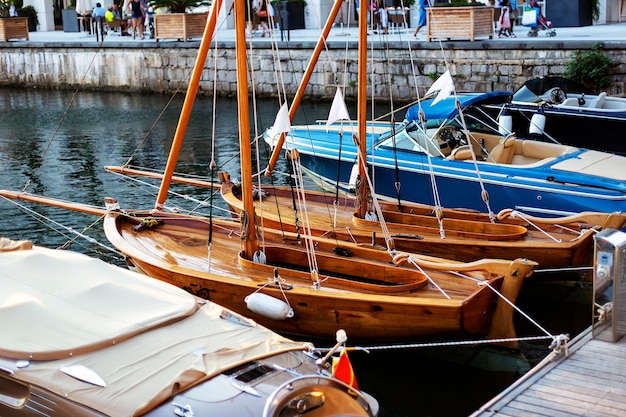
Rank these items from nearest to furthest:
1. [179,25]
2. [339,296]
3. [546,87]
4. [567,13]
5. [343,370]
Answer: [343,370]
[339,296]
[546,87]
[567,13]
[179,25]

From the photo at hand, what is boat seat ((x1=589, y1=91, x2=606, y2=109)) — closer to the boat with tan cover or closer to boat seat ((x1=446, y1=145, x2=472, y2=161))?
boat seat ((x1=446, y1=145, x2=472, y2=161))

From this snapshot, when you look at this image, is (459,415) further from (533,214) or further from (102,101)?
(102,101)

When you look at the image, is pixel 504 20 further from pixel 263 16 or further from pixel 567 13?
pixel 263 16

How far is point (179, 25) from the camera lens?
3055 centimetres

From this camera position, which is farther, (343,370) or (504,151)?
(504,151)

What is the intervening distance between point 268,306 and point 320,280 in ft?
2.36

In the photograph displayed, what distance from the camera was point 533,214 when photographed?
1308 centimetres

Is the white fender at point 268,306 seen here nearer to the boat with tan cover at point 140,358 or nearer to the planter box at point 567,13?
the boat with tan cover at point 140,358

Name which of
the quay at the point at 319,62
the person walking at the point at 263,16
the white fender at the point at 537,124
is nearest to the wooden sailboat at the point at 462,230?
the white fender at the point at 537,124

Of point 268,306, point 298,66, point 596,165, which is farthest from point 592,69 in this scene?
point 268,306

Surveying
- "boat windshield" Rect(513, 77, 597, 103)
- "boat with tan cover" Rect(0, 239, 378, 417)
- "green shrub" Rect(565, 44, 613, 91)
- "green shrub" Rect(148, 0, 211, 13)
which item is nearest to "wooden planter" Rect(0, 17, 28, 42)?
"green shrub" Rect(148, 0, 211, 13)

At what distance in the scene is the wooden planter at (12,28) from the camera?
36.0 meters

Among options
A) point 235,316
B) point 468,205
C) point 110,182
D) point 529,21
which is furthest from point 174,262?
point 529,21

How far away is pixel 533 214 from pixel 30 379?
8.12 metres
